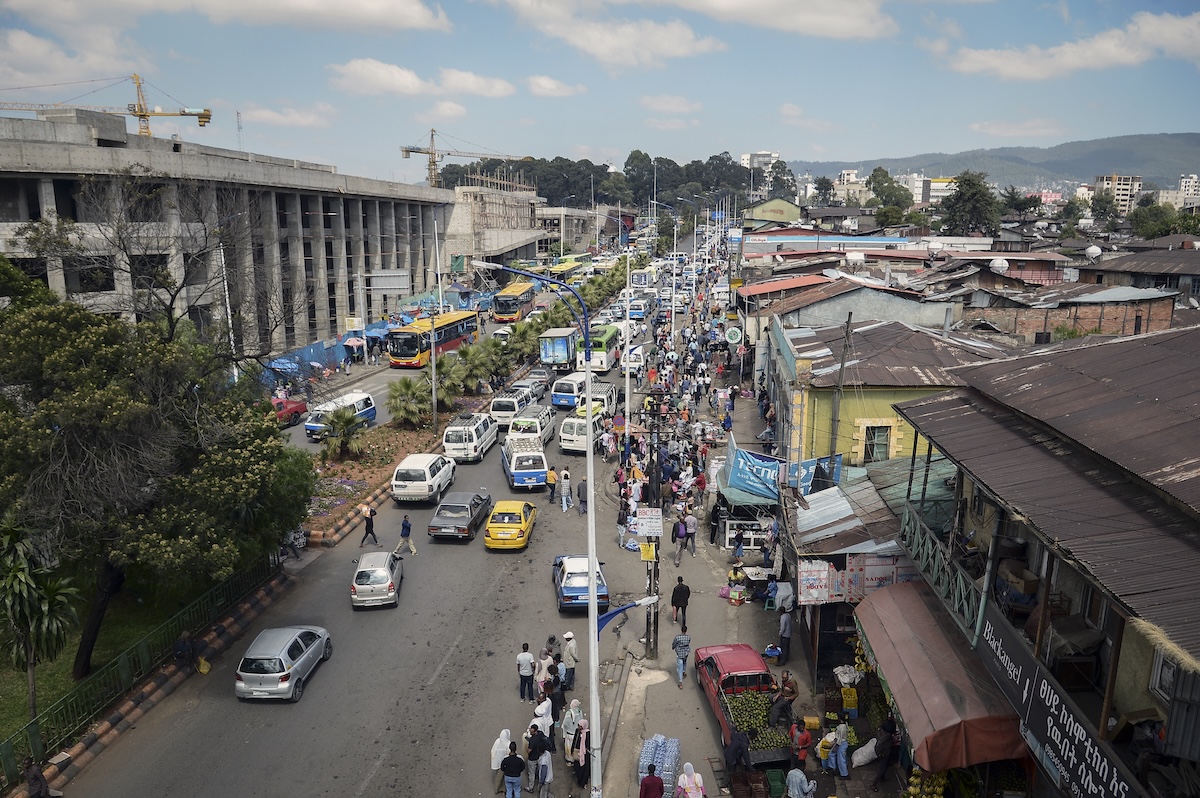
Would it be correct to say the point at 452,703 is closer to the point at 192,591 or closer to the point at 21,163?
the point at 192,591

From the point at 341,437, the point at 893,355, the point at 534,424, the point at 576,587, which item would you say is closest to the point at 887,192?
the point at 534,424

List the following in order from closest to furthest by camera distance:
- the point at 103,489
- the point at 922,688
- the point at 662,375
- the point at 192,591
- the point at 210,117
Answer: the point at 922,688 → the point at 103,489 → the point at 192,591 → the point at 662,375 → the point at 210,117

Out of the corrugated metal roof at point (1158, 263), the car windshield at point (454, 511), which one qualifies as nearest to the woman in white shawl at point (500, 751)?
the car windshield at point (454, 511)

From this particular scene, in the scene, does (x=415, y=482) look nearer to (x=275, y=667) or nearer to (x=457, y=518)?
(x=457, y=518)

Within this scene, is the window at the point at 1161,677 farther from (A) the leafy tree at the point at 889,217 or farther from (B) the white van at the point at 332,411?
(A) the leafy tree at the point at 889,217

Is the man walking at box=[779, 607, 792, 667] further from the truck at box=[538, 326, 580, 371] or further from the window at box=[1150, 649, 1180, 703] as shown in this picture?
the truck at box=[538, 326, 580, 371]

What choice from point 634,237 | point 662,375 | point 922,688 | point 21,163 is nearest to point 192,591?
point 922,688
